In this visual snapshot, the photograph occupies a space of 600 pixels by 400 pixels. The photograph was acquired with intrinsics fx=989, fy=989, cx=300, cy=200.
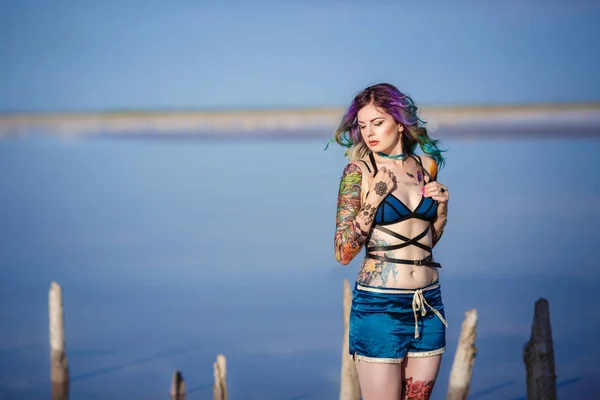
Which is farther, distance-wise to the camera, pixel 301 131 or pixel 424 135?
pixel 301 131

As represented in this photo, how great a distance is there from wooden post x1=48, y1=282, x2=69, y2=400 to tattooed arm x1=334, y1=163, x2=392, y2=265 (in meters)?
5.80

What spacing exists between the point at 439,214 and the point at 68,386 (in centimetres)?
643

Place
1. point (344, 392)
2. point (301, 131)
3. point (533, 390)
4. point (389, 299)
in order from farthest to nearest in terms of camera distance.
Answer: point (301, 131), point (344, 392), point (533, 390), point (389, 299)

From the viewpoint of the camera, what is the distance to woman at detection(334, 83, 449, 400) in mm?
3062

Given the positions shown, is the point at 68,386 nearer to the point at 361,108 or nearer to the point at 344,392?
the point at 344,392

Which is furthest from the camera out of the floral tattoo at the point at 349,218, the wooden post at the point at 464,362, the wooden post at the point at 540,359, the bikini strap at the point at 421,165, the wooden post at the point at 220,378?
the wooden post at the point at 220,378

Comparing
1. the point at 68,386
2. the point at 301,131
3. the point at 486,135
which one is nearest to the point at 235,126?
the point at 301,131

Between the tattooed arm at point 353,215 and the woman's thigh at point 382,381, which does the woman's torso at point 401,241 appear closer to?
the tattooed arm at point 353,215

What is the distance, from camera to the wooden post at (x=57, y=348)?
8.52m

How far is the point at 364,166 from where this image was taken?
10.5 feet

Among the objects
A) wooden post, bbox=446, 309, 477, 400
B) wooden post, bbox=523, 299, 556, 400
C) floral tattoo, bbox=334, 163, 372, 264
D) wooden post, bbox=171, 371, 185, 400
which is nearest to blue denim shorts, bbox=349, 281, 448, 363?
floral tattoo, bbox=334, 163, 372, 264

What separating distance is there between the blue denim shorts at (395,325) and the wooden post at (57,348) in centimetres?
581

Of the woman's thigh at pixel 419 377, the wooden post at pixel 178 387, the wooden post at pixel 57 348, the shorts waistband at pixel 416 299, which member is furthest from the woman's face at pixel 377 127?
the wooden post at pixel 57 348

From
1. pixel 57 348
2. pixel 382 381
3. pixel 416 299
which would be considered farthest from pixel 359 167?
pixel 57 348
